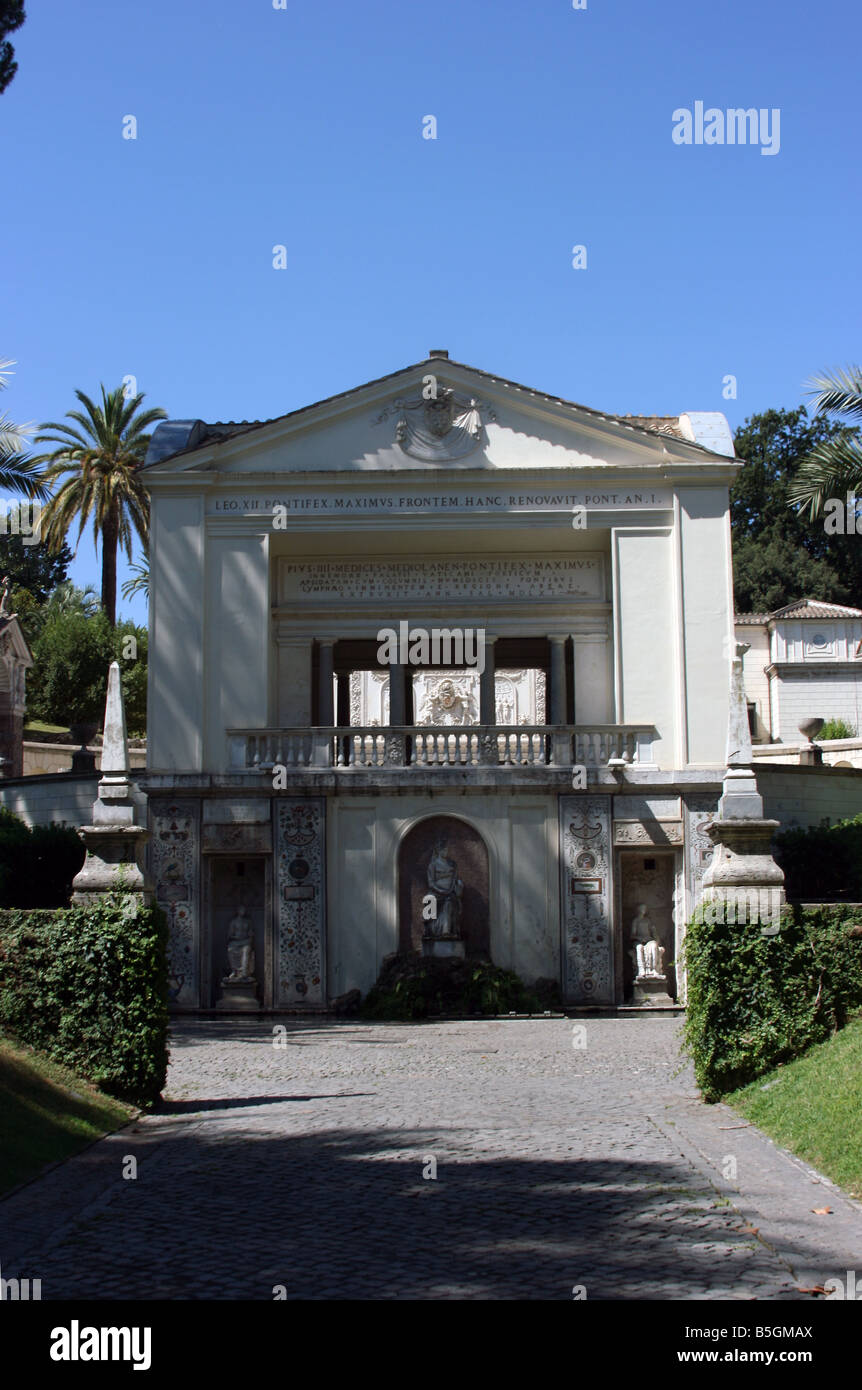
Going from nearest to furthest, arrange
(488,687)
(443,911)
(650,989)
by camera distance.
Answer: (443,911) → (650,989) → (488,687)

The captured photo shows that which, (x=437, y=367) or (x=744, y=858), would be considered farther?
(x=437, y=367)

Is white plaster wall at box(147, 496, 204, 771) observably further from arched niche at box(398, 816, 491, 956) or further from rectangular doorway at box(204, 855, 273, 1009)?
arched niche at box(398, 816, 491, 956)

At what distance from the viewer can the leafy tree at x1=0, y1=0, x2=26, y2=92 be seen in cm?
1733

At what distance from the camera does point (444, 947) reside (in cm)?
2450

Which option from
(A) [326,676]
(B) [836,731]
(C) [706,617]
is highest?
(C) [706,617]

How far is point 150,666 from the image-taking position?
1044 inches

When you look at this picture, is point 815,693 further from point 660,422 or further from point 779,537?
point 660,422

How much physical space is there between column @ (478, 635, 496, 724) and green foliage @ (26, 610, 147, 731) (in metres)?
28.0

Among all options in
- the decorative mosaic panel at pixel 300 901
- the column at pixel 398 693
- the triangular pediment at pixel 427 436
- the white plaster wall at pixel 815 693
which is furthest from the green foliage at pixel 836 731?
the decorative mosaic panel at pixel 300 901

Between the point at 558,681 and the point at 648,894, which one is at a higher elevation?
the point at 558,681

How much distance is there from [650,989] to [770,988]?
12212mm

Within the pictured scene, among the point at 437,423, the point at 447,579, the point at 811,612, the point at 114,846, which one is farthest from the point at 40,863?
the point at 811,612
